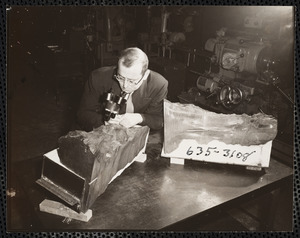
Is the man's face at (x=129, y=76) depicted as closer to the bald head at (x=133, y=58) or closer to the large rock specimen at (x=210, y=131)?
the bald head at (x=133, y=58)

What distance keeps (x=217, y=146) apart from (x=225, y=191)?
0.22 metres

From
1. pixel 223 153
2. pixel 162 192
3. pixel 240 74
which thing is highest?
pixel 240 74

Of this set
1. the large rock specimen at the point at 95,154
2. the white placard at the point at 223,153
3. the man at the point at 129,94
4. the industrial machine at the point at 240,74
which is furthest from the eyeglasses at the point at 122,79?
the industrial machine at the point at 240,74

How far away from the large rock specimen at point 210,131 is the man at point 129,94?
19cm

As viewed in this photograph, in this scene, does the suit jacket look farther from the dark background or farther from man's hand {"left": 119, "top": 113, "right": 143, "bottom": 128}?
the dark background

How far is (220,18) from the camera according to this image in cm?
162

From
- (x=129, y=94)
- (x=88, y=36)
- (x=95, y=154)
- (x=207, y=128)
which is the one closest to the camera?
(x=95, y=154)

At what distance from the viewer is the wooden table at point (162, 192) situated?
1.17 metres

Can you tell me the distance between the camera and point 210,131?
4.67ft

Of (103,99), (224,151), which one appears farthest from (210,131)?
(103,99)

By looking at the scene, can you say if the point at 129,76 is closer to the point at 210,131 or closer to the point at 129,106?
the point at 129,106

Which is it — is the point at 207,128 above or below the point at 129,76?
below

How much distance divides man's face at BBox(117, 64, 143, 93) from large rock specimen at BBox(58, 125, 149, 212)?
0.25 meters

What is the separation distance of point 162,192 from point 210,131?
1.21ft
